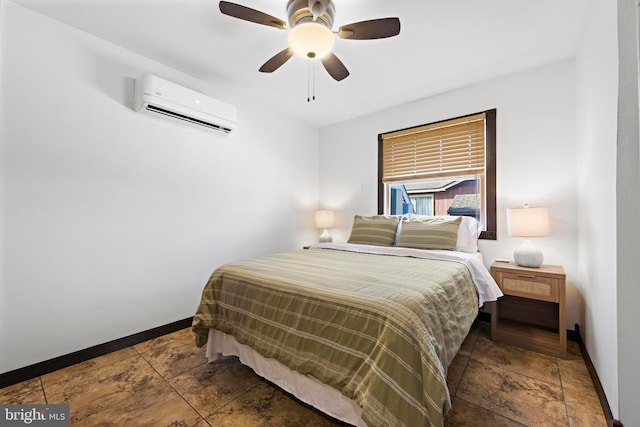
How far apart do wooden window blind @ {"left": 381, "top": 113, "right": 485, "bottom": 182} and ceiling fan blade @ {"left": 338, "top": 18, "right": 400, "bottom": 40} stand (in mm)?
1760

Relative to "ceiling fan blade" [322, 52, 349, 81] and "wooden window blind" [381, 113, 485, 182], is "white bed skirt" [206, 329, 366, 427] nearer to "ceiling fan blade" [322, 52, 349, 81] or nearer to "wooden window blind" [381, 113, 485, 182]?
"ceiling fan blade" [322, 52, 349, 81]

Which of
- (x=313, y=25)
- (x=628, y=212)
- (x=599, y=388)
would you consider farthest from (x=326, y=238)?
(x=628, y=212)

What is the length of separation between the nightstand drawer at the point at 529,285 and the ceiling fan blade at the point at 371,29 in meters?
2.12

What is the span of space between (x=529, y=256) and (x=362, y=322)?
6.34 ft

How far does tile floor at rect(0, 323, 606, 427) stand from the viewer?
144 centimetres

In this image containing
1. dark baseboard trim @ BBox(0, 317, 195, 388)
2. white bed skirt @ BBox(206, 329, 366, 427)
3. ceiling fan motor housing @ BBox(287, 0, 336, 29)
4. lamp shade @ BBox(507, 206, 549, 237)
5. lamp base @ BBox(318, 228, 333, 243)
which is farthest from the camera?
lamp base @ BBox(318, 228, 333, 243)

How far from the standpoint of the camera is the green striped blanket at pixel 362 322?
3.47 feet

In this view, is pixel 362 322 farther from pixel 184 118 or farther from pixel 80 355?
pixel 184 118

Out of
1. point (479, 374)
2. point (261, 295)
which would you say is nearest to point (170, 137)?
point (261, 295)

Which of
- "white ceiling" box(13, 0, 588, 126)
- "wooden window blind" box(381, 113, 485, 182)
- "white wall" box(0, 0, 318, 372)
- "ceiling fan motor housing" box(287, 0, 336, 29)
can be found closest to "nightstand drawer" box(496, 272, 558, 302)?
"wooden window blind" box(381, 113, 485, 182)

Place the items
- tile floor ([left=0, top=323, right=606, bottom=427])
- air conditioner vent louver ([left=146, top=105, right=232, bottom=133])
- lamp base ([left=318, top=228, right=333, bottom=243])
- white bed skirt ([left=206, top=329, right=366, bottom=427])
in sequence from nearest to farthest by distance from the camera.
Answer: white bed skirt ([left=206, top=329, right=366, bottom=427]), tile floor ([left=0, top=323, right=606, bottom=427]), air conditioner vent louver ([left=146, top=105, right=232, bottom=133]), lamp base ([left=318, top=228, right=333, bottom=243])

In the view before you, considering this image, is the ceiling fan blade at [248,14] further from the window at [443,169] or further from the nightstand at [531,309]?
the nightstand at [531,309]

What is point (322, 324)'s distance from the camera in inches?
52.7

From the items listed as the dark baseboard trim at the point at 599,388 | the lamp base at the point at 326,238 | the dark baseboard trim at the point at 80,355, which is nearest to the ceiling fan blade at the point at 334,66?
the lamp base at the point at 326,238
